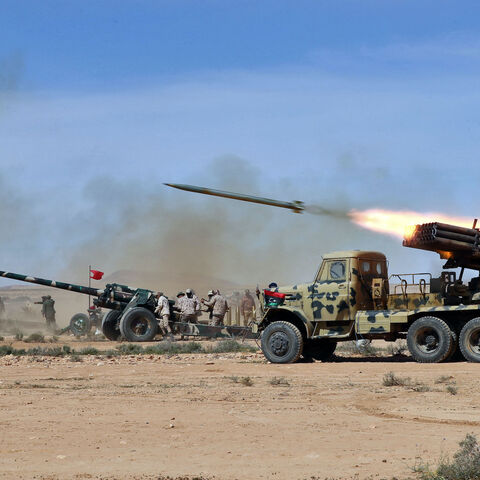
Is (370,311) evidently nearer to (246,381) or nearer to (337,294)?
(337,294)

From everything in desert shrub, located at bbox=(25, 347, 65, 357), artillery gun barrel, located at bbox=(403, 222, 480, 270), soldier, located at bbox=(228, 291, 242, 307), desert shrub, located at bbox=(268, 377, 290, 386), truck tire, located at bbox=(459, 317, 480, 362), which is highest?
soldier, located at bbox=(228, 291, 242, 307)

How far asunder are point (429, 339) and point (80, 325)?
692 inches

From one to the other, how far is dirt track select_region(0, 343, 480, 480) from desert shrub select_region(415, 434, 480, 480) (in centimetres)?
28

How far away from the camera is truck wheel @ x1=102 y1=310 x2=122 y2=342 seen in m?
28.0

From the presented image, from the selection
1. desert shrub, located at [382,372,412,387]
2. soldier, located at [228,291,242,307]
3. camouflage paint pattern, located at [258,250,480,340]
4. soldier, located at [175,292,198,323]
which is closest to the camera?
desert shrub, located at [382,372,412,387]

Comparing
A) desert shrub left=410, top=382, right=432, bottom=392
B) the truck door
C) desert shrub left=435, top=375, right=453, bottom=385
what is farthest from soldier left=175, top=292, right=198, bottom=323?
desert shrub left=410, top=382, right=432, bottom=392

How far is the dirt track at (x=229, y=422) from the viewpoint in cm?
875

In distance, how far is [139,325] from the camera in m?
26.7

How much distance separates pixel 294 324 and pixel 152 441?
993 centimetres

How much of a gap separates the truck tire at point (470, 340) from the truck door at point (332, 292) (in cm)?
237

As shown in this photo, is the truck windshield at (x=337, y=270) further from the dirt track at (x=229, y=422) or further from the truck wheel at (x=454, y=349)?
the truck wheel at (x=454, y=349)

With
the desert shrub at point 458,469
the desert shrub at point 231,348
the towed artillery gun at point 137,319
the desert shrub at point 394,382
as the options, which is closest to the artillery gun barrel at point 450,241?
the desert shrub at point 394,382

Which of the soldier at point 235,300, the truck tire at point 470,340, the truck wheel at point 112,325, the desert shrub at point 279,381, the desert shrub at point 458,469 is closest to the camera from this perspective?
the desert shrub at point 458,469

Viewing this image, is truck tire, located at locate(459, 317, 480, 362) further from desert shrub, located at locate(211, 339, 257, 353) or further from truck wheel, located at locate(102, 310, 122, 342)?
truck wheel, located at locate(102, 310, 122, 342)
